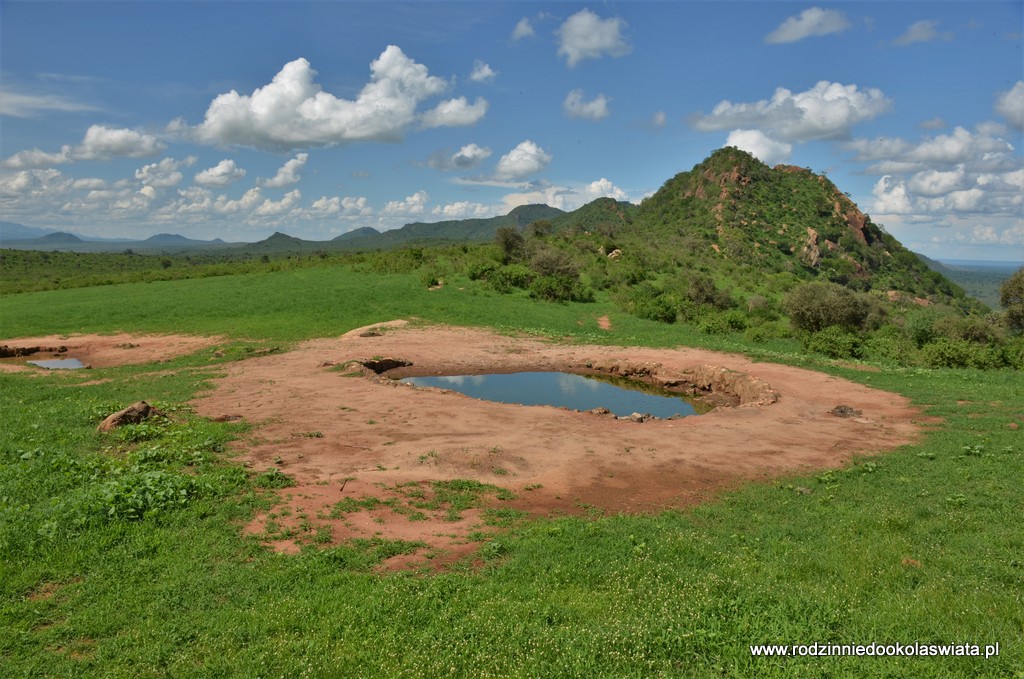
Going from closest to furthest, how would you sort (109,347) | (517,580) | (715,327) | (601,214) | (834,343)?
(517,580) < (834,343) < (109,347) < (715,327) < (601,214)

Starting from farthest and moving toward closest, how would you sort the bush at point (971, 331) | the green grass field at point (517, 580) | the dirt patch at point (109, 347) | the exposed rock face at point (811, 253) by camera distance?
the exposed rock face at point (811, 253)
the bush at point (971, 331)
the dirt patch at point (109, 347)
the green grass field at point (517, 580)

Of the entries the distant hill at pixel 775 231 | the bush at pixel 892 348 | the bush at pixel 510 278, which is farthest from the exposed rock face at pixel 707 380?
the distant hill at pixel 775 231

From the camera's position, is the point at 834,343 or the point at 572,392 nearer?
the point at 572,392

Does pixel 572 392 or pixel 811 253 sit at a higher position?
pixel 811 253

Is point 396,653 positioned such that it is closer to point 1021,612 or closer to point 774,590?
point 774,590

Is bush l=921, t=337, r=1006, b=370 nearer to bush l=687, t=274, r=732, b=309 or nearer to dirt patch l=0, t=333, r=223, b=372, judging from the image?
bush l=687, t=274, r=732, b=309

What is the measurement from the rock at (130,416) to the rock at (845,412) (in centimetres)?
1904

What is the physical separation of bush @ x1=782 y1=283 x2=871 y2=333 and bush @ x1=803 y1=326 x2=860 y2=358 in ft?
6.46

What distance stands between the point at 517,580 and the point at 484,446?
607 centimetres

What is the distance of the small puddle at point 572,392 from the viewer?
63.2 feet

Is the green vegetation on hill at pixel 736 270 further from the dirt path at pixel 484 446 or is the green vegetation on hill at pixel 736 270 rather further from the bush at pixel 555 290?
the dirt path at pixel 484 446

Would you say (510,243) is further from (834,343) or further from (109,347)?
(109,347)

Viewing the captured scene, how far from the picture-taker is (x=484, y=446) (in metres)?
13.1

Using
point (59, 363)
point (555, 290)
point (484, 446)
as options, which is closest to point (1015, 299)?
point (555, 290)
